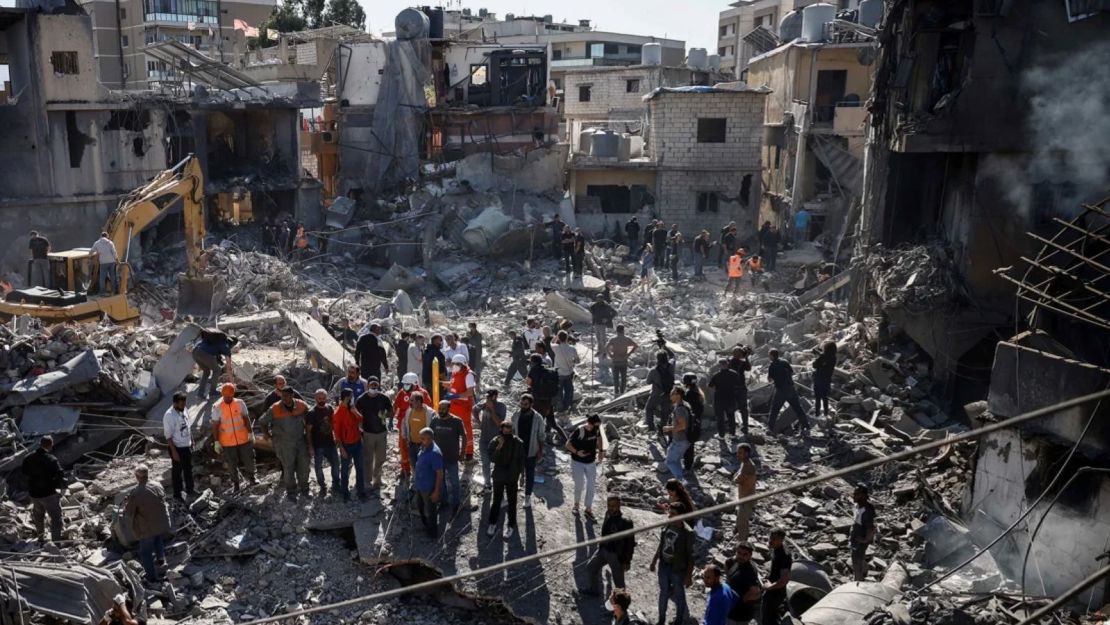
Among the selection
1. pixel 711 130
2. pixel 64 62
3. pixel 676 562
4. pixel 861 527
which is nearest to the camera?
pixel 676 562

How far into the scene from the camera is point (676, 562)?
8.34m

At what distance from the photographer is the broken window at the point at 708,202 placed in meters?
30.4

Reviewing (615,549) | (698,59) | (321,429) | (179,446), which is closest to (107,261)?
(179,446)

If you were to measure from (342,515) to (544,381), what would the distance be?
124 inches

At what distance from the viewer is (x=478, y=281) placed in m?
24.3

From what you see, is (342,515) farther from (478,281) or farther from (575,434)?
(478,281)

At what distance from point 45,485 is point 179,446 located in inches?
55.0

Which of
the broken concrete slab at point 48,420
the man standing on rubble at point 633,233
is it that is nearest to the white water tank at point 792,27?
the man standing on rubble at point 633,233

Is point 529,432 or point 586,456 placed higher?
point 529,432

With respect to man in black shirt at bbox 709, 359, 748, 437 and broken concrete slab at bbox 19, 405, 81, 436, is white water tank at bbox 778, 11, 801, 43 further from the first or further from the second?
broken concrete slab at bbox 19, 405, 81, 436

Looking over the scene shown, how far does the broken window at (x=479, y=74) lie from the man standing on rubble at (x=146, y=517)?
1066 inches

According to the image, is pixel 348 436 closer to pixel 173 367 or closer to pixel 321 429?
pixel 321 429

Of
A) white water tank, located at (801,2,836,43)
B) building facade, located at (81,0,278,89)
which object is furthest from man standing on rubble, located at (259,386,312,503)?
building facade, located at (81,0,278,89)

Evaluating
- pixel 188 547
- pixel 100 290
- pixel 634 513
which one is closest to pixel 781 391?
pixel 634 513
